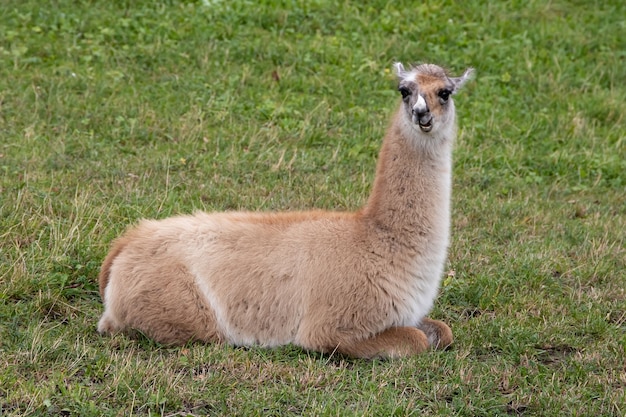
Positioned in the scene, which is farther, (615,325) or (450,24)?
(450,24)

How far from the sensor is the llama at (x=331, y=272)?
17.7 ft

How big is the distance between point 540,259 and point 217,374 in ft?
9.65

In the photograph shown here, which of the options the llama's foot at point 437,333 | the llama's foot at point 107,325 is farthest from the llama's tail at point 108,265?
the llama's foot at point 437,333

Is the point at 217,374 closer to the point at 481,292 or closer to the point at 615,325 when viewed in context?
the point at 481,292

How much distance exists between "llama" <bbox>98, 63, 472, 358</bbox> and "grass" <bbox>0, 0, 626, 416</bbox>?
17 cm

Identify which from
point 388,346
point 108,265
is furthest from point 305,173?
point 388,346

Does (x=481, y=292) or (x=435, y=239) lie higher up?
(x=435, y=239)

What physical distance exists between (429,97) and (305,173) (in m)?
3.26

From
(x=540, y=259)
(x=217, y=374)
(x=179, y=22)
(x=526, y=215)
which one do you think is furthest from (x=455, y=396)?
(x=179, y=22)

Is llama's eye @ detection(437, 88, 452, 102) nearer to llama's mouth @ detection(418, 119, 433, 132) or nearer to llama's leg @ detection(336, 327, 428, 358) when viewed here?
llama's mouth @ detection(418, 119, 433, 132)

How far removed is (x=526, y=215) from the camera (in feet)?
26.7

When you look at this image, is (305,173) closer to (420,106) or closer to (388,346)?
(420,106)

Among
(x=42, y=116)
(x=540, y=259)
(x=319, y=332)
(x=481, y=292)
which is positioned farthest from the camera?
(x=42, y=116)

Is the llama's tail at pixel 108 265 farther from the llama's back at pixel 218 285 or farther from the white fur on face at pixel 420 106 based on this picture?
the white fur on face at pixel 420 106
